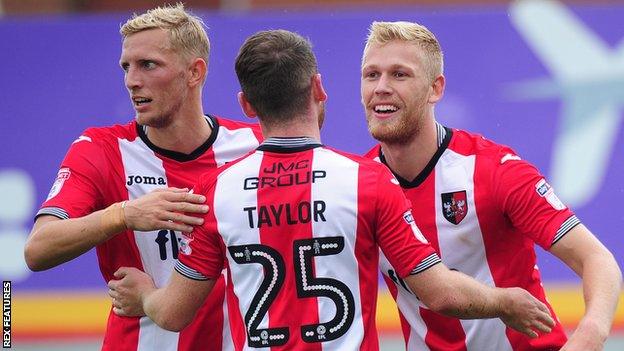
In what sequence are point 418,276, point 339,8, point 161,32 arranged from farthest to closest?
point 339,8 < point 161,32 < point 418,276

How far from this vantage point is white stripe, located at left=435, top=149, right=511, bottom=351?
14.4 feet

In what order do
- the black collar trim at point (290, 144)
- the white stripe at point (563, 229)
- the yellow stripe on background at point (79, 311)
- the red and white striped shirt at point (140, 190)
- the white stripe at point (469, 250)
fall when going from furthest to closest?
the yellow stripe on background at point (79, 311) → the red and white striped shirt at point (140, 190) → the white stripe at point (469, 250) → the white stripe at point (563, 229) → the black collar trim at point (290, 144)

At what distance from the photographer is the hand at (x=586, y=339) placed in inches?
146

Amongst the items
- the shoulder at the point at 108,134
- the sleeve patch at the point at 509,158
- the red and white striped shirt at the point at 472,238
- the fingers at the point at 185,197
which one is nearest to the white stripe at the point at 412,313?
the red and white striped shirt at the point at 472,238

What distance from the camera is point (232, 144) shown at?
4.89 m

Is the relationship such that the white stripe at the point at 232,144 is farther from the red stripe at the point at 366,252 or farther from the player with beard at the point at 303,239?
the red stripe at the point at 366,252

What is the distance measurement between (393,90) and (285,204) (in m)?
0.94

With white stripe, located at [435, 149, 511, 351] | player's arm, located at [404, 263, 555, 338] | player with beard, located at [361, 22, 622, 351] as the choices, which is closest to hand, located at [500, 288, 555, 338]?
player's arm, located at [404, 263, 555, 338]

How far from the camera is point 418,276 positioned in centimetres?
365

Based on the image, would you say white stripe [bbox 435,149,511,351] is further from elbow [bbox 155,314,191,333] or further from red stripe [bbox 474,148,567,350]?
elbow [bbox 155,314,191,333]

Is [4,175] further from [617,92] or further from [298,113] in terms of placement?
[298,113]

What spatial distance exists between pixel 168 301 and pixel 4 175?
17.4 feet

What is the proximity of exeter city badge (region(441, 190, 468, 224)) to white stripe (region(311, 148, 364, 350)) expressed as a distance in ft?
2.76

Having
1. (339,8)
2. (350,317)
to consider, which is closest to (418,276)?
(350,317)
